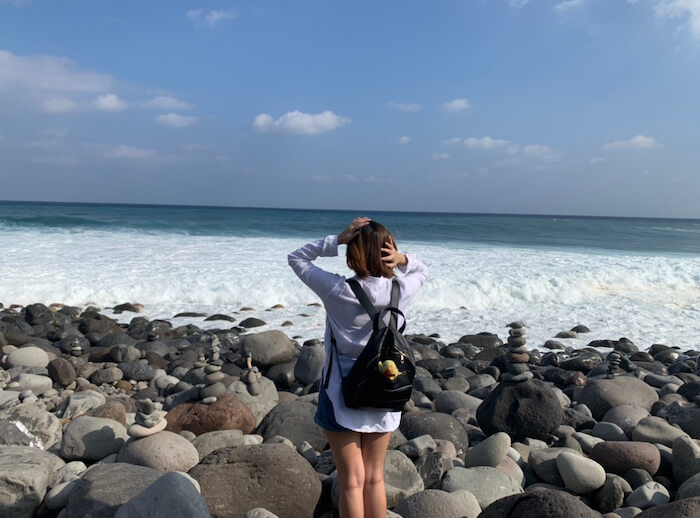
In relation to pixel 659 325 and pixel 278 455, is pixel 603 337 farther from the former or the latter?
pixel 278 455

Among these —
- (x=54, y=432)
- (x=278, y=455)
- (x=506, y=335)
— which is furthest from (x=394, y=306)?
(x=506, y=335)

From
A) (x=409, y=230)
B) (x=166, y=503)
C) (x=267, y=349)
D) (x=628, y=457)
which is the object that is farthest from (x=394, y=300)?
(x=409, y=230)

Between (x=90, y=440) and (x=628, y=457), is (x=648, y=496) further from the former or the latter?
(x=90, y=440)

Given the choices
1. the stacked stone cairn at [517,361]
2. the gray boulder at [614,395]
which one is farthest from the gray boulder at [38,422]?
the gray boulder at [614,395]

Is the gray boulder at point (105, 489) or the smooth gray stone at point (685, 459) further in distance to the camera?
the smooth gray stone at point (685, 459)

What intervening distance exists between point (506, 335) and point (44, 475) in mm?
8968

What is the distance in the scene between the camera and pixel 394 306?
8.34ft

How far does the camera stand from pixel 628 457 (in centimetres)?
418

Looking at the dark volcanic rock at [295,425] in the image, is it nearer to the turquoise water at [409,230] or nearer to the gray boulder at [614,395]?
the gray boulder at [614,395]

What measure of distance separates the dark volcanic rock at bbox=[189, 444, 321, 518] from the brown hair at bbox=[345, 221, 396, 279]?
63.1 inches

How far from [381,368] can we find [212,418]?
289cm

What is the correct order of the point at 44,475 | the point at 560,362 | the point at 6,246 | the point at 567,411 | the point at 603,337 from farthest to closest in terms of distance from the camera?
the point at 6,246 → the point at 603,337 → the point at 560,362 → the point at 567,411 → the point at 44,475

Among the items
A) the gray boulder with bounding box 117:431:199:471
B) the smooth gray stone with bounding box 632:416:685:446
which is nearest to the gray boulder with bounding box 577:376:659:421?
the smooth gray stone with bounding box 632:416:685:446

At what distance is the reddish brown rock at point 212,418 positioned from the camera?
482 cm
